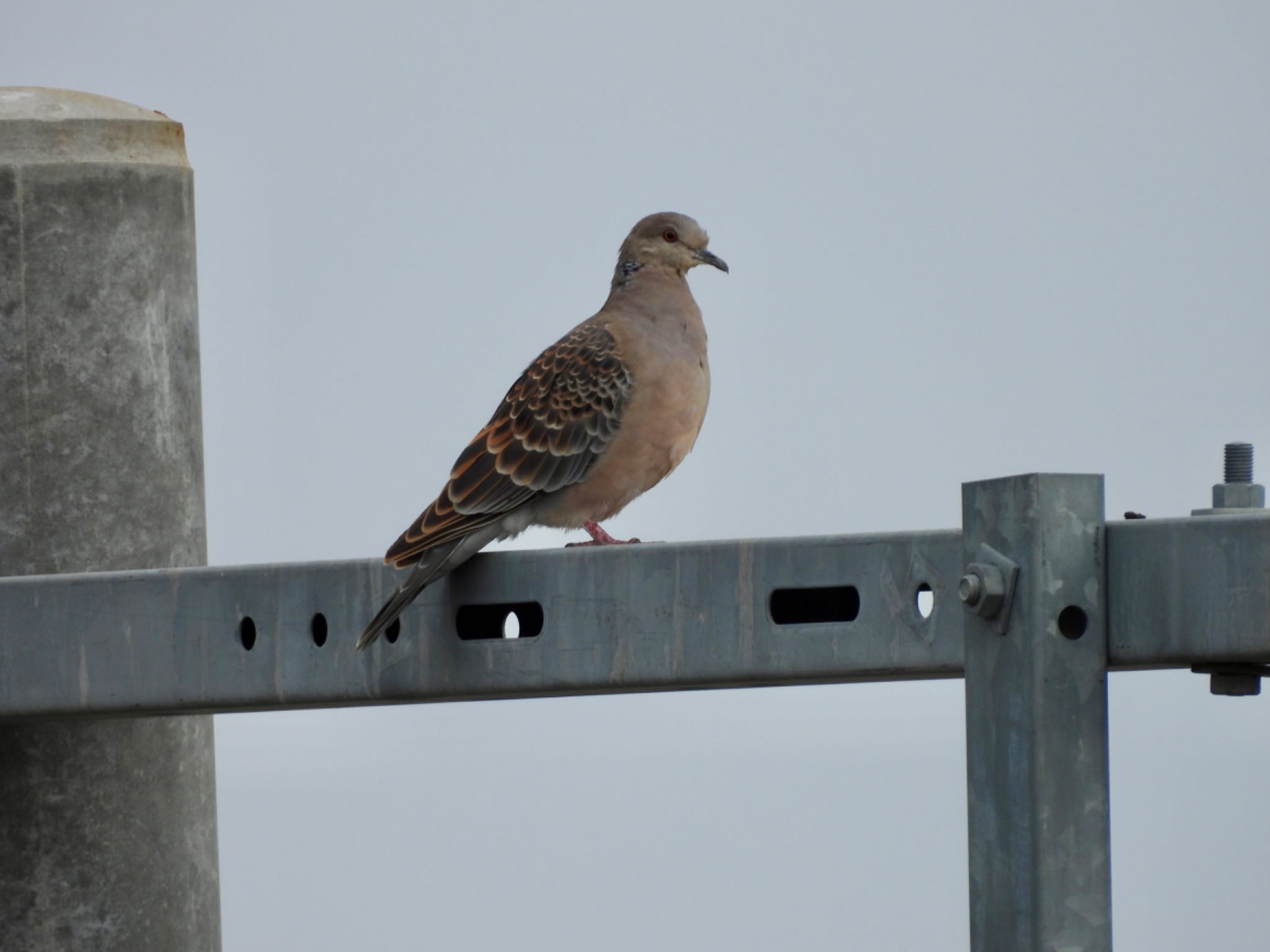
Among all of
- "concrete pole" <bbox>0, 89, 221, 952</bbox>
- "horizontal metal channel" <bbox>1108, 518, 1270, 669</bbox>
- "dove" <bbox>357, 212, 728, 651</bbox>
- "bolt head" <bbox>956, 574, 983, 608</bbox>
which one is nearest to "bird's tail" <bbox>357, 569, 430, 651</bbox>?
"dove" <bbox>357, 212, 728, 651</bbox>

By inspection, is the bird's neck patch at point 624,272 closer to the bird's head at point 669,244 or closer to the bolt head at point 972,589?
the bird's head at point 669,244

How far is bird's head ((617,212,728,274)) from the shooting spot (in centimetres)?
634

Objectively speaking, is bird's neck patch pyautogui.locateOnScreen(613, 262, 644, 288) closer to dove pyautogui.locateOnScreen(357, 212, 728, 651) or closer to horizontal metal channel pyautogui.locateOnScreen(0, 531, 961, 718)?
dove pyautogui.locateOnScreen(357, 212, 728, 651)

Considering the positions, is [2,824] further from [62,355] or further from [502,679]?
[502,679]

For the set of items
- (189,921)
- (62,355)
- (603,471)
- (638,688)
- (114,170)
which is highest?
(114,170)

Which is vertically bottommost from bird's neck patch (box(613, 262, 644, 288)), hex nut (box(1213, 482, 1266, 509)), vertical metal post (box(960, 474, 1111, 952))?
vertical metal post (box(960, 474, 1111, 952))

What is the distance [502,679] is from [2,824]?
286cm

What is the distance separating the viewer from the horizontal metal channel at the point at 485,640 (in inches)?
131

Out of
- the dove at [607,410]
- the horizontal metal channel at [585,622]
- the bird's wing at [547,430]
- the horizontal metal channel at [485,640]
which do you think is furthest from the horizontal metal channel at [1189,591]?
the dove at [607,410]

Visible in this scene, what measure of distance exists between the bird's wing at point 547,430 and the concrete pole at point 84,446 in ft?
3.91

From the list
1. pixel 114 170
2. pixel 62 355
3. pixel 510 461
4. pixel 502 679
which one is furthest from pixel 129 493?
pixel 502 679

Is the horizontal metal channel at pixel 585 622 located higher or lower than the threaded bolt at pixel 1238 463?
lower

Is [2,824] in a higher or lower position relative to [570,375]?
lower

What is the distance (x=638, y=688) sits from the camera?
3709mm
